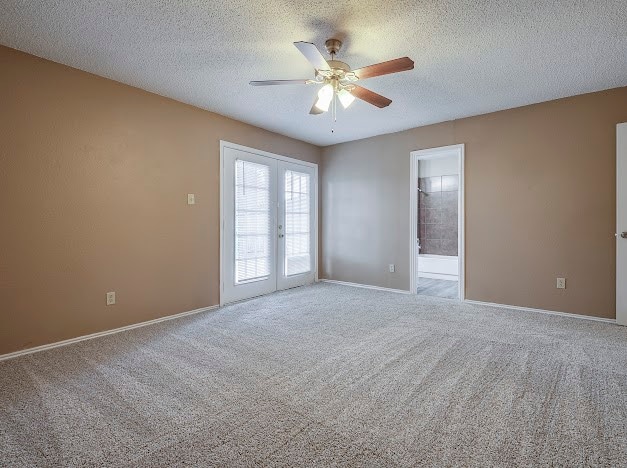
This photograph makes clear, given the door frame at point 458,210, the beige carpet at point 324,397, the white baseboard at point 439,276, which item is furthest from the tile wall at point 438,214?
the beige carpet at point 324,397

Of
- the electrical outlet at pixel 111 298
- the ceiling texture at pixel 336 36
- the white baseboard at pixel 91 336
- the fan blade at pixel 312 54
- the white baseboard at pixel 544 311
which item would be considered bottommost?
the white baseboard at pixel 91 336

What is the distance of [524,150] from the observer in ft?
13.1

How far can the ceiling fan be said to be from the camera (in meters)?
2.22

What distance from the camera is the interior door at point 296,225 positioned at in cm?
514

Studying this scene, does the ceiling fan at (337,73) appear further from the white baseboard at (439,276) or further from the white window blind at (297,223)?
the white baseboard at (439,276)

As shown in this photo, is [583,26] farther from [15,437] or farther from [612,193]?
[15,437]

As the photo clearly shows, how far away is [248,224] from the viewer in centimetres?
458

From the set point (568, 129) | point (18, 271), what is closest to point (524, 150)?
point (568, 129)

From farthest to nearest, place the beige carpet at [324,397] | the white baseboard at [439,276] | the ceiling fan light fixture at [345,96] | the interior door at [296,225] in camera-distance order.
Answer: the white baseboard at [439,276] → the interior door at [296,225] → the ceiling fan light fixture at [345,96] → the beige carpet at [324,397]

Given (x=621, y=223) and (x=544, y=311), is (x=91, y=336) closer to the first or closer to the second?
(x=544, y=311)

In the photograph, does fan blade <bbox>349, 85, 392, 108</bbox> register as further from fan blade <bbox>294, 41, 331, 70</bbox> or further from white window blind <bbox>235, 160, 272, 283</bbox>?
white window blind <bbox>235, 160, 272, 283</bbox>

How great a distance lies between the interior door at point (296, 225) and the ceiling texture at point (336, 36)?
1.65m

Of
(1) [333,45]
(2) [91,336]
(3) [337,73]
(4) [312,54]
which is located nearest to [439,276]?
(3) [337,73]

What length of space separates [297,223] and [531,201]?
325 cm
